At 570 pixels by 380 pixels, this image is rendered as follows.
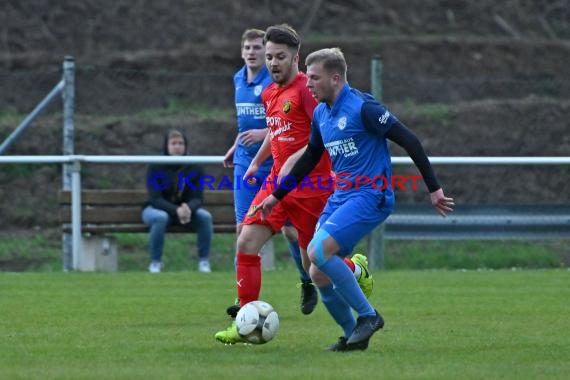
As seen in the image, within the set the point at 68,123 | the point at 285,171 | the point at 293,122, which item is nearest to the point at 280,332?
the point at 285,171

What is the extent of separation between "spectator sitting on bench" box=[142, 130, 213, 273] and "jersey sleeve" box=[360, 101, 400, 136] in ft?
21.7

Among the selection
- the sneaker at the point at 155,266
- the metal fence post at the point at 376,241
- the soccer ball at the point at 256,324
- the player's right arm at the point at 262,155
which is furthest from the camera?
the metal fence post at the point at 376,241

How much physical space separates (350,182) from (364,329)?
2.72 ft

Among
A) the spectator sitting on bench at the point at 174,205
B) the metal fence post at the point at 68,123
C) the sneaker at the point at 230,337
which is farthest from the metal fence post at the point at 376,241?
the sneaker at the point at 230,337

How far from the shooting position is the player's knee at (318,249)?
700 centimetres

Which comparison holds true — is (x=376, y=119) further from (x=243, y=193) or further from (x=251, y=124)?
(x=251, y=124)

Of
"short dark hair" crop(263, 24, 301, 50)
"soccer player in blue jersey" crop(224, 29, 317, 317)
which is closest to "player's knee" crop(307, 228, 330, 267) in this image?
"short dark hair" crop(263, 24, 301, 50)

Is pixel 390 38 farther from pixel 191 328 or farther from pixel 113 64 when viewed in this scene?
pixel 191 328

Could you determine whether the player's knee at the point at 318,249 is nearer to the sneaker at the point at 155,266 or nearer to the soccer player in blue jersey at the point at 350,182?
the soccer player in blue jersey at the point at 350,182

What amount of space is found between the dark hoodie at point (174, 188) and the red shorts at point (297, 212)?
565cm

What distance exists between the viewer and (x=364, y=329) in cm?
709

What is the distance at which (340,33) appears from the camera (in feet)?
82.7

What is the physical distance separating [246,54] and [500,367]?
12.7 ft

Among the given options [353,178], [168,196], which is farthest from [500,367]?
[168,196]
